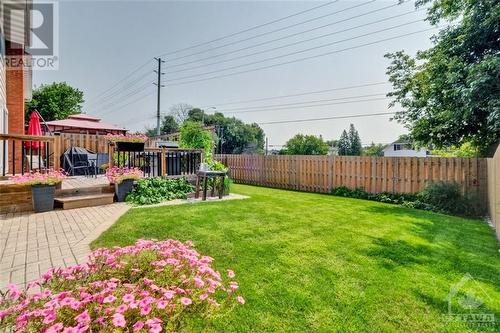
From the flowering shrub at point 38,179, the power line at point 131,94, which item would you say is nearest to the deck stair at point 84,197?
the flowering shrub at point 38,179

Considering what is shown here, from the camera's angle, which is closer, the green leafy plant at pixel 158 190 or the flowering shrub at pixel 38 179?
the flowering shrub at pixel 38 179

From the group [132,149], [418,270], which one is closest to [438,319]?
[418,270]

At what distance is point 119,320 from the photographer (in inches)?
43.1

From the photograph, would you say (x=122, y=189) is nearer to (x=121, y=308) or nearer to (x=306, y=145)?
(x=121, y=308)

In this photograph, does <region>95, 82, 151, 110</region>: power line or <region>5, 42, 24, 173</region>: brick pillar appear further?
<region>95, 82, 151, 110</region>: power line

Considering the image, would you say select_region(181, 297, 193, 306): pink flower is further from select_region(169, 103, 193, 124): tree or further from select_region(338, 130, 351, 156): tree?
select_region(338, 130, 351, 156): tree

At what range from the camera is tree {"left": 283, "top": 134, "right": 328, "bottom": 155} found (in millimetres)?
44094

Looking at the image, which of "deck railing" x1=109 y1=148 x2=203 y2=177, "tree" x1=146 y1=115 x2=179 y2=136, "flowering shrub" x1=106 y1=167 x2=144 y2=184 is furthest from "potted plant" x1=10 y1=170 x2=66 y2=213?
"tree" x1=146 y1=115 x2=179 y2=136

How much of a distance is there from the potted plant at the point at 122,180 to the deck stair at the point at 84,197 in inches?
6.9

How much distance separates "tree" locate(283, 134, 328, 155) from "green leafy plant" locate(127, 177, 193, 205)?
37.6 m

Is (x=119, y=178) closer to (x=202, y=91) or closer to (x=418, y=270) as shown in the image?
(x=418, y=270)

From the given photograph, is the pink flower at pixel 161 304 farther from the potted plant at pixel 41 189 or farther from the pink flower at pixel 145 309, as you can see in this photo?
the potted plant at pixel 41 189

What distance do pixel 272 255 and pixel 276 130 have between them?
34.2m

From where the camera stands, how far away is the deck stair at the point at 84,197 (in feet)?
17.8
